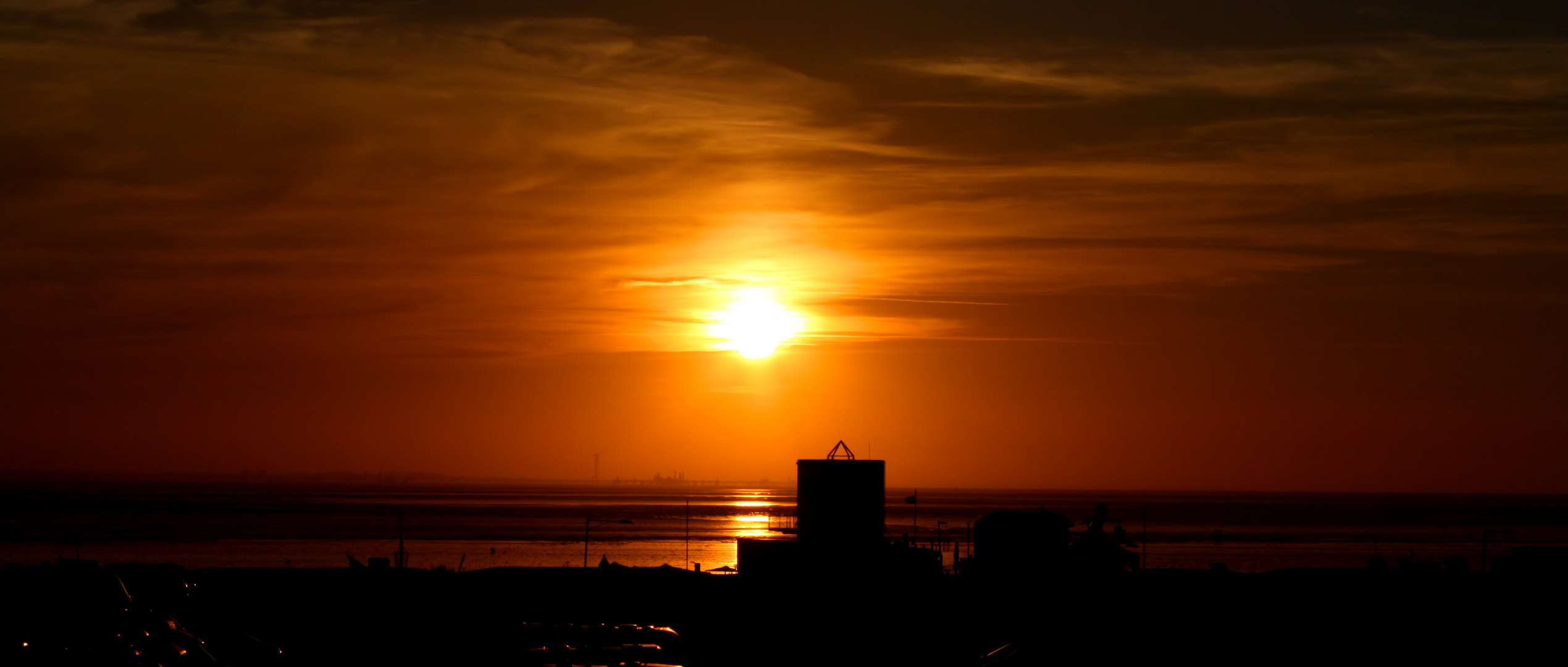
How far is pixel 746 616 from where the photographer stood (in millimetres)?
38406

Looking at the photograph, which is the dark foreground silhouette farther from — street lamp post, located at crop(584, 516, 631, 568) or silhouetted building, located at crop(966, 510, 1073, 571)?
street lamp post, located at crop(584, 516, 631, 568)

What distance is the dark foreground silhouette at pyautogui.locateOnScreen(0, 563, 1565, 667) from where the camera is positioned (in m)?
23.9

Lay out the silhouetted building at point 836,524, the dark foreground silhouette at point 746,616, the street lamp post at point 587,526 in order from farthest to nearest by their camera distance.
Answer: the street lamp post at point 587,526, the silhouetted building at point 836,524, the dark foreground silhouette at point 746,616

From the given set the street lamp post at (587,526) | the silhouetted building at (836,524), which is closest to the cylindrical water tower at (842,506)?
the silhouetted building at (836,524)

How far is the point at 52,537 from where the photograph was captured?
4943 inches

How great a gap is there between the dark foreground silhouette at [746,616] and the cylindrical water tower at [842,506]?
2399mm

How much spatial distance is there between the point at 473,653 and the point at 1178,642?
14685 mm

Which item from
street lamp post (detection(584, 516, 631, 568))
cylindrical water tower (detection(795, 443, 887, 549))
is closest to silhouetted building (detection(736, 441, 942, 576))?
cylindrical water tower (detection(795, 443, 887, 549))

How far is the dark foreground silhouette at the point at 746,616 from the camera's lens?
2389cm

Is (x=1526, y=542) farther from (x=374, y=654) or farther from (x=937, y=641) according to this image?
(x=374, y=654)

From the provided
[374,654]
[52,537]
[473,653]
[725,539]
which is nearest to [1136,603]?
[473,653]

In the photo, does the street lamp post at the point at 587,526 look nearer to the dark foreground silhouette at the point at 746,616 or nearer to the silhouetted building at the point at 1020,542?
the dark foreground silhouette at the point at 746,616

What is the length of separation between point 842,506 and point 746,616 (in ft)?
21.9

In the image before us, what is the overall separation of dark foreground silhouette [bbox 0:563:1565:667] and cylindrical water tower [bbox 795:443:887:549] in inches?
94.4
